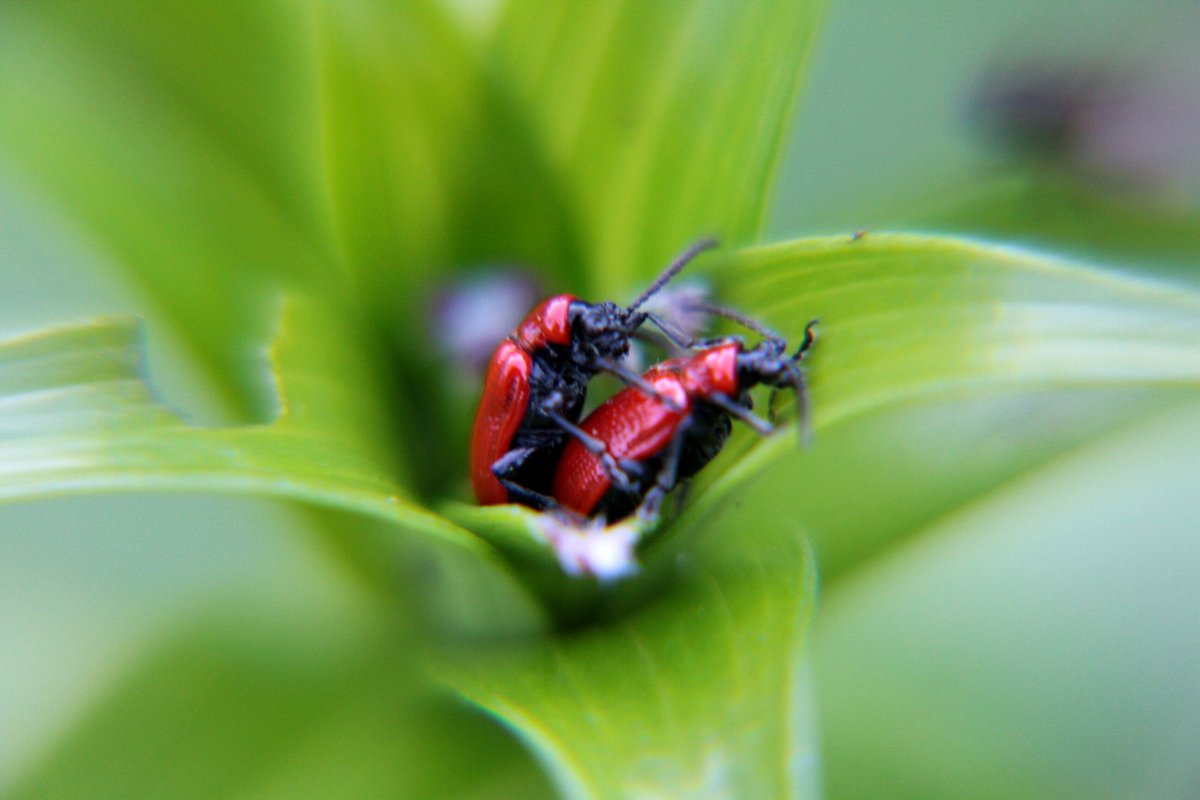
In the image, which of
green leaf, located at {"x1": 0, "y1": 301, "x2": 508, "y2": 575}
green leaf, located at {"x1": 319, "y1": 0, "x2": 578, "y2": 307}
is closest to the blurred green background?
green leaf, located at {"x1": 319, "y1": 0, "x2": 578, "y2": 307}

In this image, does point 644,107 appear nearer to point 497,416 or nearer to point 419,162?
point 419,162

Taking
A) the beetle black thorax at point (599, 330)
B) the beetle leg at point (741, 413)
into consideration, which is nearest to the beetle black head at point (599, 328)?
the beetle black thorax at point (599, 330)

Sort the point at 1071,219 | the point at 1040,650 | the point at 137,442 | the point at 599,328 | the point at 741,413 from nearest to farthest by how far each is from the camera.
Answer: the point at 137,442 < the point at 741,413 < the point at 599,328 < the point at 1071,219 < the point at 1040,650

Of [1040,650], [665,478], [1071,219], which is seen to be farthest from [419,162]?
[1040,650]

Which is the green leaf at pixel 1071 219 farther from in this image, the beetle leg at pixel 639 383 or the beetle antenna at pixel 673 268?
the beetle leg at pixel 639 383

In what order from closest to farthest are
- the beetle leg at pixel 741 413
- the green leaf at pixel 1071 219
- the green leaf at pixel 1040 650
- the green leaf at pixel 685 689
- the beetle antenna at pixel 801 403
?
the green leaf at pixel 685 689, the beetle antenna at pixel 801 403, the beetle leg at pixel 741 413, the green leaf at pixel 1071 219, the green leaf at pixel 1040 650

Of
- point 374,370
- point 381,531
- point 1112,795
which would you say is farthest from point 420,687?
point 1112,795
